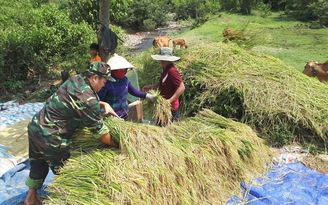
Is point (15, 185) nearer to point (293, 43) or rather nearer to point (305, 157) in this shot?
point (305, 157)

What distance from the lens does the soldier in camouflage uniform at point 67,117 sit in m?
2.11

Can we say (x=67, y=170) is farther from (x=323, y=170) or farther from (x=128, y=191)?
(x=323, y=170)

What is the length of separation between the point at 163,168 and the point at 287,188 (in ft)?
5.46

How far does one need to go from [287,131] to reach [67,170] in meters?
3.18

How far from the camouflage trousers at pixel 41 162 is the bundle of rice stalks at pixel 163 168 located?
0.12 meters

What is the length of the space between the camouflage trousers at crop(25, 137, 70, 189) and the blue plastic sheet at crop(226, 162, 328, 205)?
65.5 inches

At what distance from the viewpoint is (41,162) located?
246 cm

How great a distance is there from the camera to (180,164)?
2420 millimetres

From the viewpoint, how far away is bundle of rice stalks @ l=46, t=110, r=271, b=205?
1995 millimetres

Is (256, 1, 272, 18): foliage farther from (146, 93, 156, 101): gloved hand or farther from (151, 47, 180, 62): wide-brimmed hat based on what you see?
(146, 93, 156, 101): gloved hand

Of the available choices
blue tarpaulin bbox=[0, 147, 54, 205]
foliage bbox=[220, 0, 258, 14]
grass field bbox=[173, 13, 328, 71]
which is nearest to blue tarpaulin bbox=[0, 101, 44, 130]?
blue tarpaulin bbox=[0, 147, 54, 205]

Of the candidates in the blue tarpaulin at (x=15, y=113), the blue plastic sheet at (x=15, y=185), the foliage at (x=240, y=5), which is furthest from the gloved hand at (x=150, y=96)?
the foliage at (x=240, y=5)

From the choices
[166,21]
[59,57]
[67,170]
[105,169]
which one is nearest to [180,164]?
[105,169]

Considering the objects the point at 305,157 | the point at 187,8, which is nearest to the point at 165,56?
the point at 305,157
